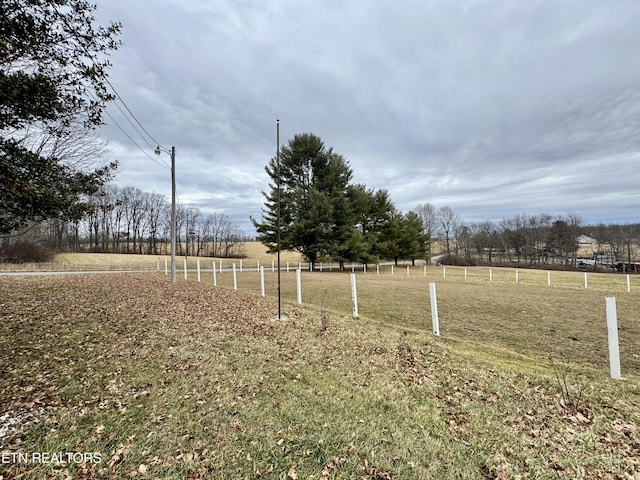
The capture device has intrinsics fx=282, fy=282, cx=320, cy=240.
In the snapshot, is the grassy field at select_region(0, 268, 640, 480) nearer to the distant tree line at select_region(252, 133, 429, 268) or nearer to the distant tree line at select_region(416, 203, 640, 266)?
the distant tree line at select_region(252, 133, 429, 268)

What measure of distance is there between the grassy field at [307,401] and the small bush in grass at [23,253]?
2677 centimetres

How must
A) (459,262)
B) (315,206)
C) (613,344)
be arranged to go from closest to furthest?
(613,344)
(315,206)
(459,262)

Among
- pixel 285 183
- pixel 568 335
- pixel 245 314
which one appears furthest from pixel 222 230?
pixel 568 335

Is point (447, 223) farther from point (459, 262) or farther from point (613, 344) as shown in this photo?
point (613, 344)

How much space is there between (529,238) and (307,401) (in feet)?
206

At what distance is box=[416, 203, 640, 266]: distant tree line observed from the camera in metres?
47.8

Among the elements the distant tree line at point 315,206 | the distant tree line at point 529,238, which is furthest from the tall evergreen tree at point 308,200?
the distant tree line at point 529,238

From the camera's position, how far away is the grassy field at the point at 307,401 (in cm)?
232

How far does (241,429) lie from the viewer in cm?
272

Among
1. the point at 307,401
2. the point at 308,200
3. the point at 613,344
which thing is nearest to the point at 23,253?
the point at 308,200

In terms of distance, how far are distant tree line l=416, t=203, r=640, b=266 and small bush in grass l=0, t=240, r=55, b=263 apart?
166 ft

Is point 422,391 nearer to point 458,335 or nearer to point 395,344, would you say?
point 395,344

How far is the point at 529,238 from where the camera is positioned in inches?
2066

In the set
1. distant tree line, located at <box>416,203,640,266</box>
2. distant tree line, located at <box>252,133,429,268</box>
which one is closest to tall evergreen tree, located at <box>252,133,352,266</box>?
distant tree line, located at <box>252,133,429,268</box>
